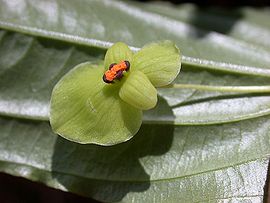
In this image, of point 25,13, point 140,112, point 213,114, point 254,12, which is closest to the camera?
point 140,112

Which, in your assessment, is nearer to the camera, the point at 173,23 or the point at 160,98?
the point at 160,98

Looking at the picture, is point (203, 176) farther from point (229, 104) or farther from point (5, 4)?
point (5, 4)

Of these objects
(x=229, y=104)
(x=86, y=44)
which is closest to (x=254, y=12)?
(x=229, y=104)

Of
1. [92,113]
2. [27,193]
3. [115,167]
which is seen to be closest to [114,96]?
[92,113]

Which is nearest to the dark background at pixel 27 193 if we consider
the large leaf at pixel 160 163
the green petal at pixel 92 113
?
the large leaf at pixel 160 163

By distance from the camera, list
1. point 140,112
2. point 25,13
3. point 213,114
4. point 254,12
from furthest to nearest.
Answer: point 254,12 → point 25,13 → point 213,114 → point 140,112

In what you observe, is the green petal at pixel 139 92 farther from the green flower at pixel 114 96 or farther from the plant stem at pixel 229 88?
the plant stem at pixel 229 88
